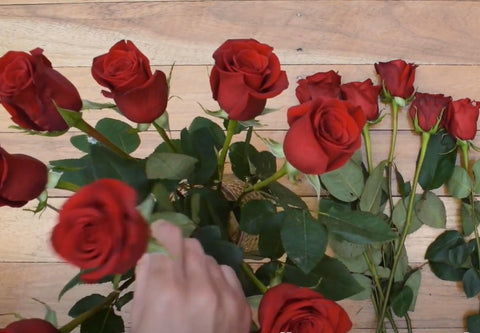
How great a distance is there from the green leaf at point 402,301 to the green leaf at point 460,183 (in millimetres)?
161

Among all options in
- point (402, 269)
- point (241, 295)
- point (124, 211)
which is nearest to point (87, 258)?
point (124, 211)

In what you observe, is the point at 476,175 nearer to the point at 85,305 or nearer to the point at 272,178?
the point at 272,178

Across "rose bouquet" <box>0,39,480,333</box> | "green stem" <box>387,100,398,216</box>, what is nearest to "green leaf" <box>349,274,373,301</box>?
"rose bouquet" <box>0,39,480,333</box>

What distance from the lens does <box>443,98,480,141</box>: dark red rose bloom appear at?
727 millimetres

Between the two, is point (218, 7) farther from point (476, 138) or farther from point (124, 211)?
point (124, 211)

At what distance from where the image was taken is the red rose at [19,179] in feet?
1.28

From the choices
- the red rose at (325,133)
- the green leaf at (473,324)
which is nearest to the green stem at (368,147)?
the green leaf at (473,324)

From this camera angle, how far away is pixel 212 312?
0.39m

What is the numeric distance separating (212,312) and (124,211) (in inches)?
5.1

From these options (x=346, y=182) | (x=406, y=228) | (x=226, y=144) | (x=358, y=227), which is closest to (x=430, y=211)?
(x=406, y=228)

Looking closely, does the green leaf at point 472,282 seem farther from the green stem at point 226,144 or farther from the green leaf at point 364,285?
the green stem at point 226,144

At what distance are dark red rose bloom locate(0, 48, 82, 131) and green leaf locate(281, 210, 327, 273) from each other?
23cm

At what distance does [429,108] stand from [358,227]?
31 centimetres

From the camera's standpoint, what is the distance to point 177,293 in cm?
38
